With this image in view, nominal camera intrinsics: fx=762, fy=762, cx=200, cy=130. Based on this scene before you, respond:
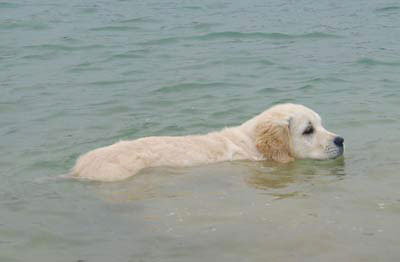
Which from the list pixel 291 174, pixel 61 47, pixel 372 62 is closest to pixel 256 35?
pixel 372 62

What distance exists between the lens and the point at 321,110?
36.6ft

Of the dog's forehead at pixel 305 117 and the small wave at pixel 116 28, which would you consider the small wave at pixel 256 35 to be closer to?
the small wave at pixel 116 28

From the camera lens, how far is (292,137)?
8953 millimetres

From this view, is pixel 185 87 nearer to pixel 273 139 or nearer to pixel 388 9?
pixel 273 139

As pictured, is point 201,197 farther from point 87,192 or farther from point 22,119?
point 22,119

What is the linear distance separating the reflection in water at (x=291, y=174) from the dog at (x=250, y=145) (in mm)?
156

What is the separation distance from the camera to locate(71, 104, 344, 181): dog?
25.5 ft

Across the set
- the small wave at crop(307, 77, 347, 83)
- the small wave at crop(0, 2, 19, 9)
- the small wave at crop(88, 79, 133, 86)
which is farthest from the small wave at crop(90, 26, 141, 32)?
the small wave at crop(307, 77, 347, 83)

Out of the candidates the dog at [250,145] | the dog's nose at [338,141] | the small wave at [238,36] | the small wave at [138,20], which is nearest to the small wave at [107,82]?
the small wave at [238,36]

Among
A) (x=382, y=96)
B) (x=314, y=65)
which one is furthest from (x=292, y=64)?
(x=382, y=96)

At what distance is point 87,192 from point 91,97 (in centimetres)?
540

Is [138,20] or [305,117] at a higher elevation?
[305,117]

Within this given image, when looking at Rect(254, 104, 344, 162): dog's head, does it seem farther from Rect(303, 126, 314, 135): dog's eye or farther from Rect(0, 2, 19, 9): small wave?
Rect(0, 2, 19, 9): small wave

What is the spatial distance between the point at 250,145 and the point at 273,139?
0.91 feet
